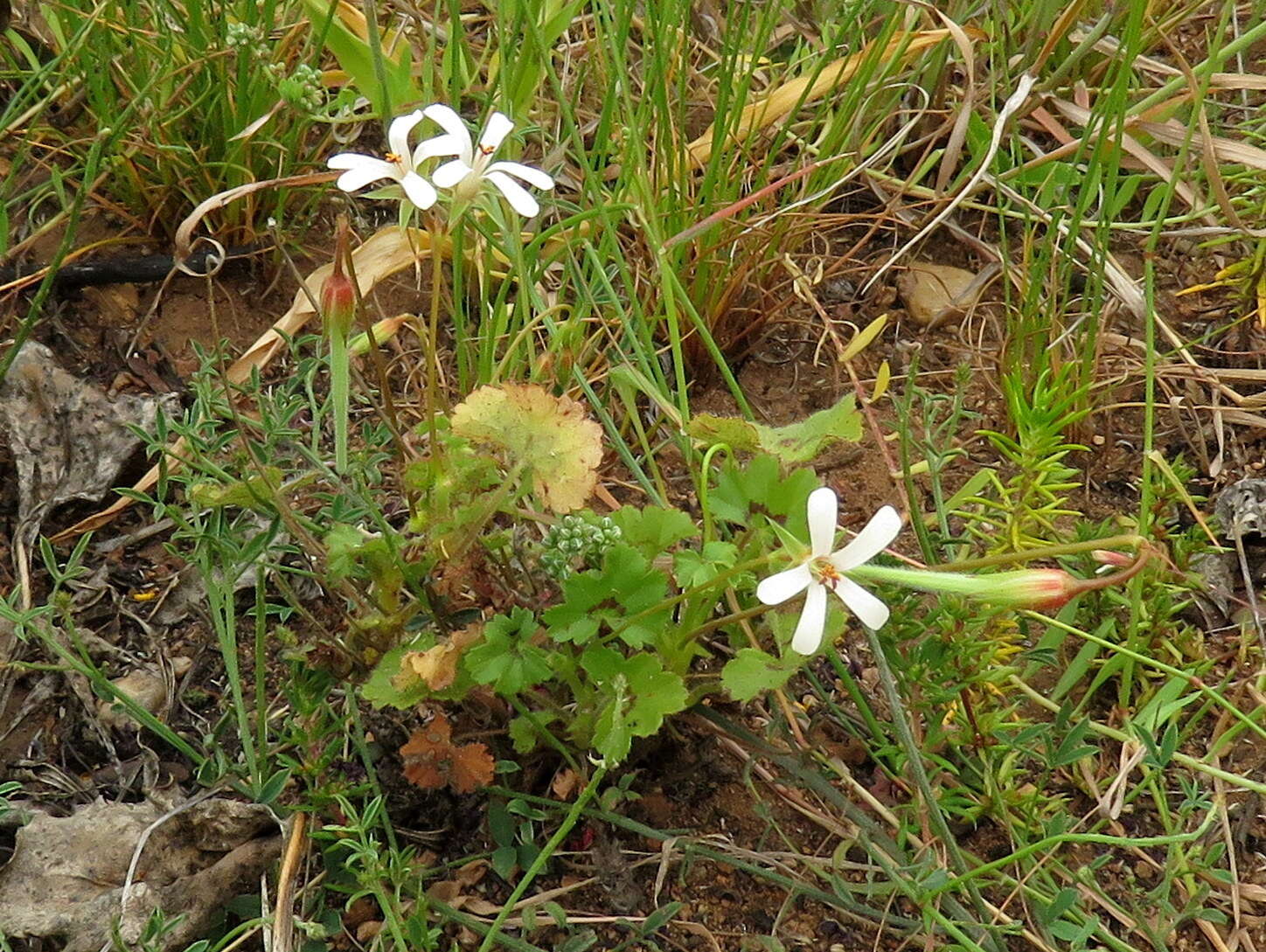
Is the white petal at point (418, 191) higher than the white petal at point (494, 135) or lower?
lower

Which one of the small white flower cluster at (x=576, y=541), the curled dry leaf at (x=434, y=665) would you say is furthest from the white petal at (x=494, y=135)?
the curled dry leaf at (x=434, y=665)

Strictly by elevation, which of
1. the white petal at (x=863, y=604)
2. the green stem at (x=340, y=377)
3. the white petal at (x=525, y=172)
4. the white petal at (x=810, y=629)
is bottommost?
the white petal at (x=810, y=629)

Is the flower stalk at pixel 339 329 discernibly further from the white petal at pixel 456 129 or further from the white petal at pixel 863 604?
the white petal at pixel 863 604

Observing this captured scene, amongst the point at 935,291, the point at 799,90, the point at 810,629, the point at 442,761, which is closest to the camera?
the point at 810,629

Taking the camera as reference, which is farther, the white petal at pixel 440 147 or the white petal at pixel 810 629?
the white petal at pixel 440 147

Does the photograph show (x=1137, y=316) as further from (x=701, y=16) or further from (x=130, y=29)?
(x=130, y=29)

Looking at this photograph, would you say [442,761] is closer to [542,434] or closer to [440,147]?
[542,434]

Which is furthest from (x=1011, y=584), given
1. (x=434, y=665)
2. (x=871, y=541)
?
(x=434, y=665)
